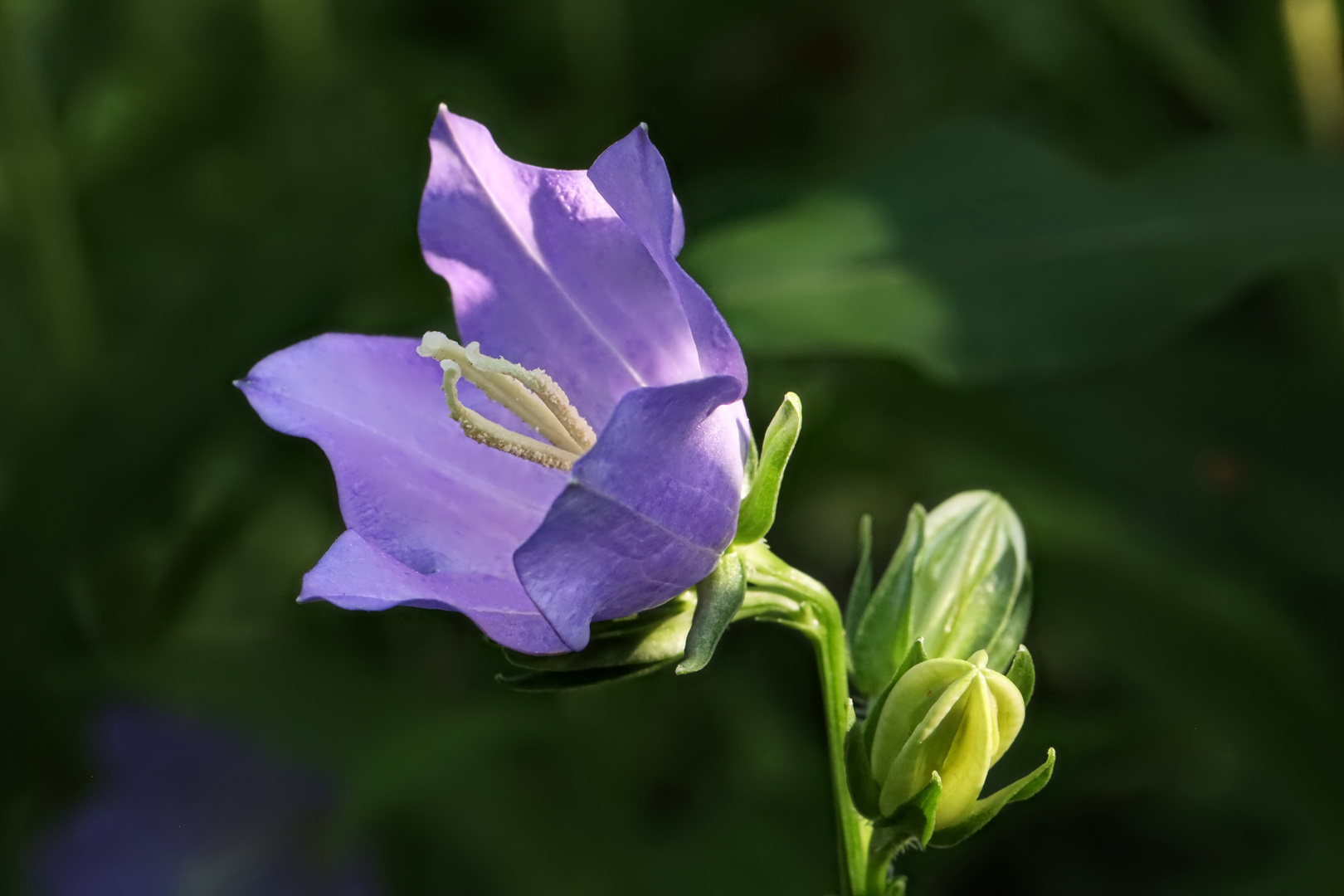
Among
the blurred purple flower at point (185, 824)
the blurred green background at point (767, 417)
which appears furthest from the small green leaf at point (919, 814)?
the blurred purple flower at point (185, 824)

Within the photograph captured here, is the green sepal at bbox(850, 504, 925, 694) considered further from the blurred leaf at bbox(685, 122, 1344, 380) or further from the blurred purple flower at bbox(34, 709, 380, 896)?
the blurred purple flower at bbox(34, 709, 380, 896)

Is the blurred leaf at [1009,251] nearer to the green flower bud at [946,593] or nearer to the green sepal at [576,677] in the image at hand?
the green flower bud at [946,593]

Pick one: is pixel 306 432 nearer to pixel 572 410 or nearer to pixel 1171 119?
pixel 572 410

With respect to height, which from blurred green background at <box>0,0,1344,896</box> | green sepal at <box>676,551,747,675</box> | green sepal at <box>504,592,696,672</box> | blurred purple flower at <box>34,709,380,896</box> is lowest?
blurred purple flower at <box>34,709,380,896</box>

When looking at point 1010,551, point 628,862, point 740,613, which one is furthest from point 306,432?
point 628,862

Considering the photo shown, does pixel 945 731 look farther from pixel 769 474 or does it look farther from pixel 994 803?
pixel 769 474

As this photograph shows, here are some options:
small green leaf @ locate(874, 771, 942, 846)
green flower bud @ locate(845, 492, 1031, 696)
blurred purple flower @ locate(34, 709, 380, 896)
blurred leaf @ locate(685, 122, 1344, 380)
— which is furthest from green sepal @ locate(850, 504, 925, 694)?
blurred purple flower @ locate(34, 709, 380, 896)
